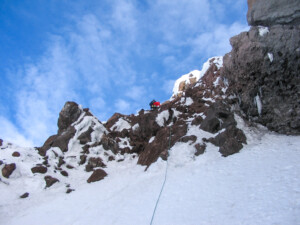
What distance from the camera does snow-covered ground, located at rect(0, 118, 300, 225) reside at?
9.14 meters

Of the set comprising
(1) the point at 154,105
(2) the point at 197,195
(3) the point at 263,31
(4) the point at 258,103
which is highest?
(1) the point at 154,105

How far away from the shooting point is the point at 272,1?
72.4 ft

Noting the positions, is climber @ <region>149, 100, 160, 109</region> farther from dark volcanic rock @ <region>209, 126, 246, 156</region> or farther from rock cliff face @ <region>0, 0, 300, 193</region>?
dark volcanic rock @ <region>209, 126, 246, 156</region>

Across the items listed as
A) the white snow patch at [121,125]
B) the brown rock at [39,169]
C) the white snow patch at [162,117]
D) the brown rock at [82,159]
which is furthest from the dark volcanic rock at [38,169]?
the white snow patch at [162,117]

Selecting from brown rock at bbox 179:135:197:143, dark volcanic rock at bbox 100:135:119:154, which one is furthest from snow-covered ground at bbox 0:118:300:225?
dark volcanic rock at bbox 100:135:119:154

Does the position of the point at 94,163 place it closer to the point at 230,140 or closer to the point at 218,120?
the point at 218,120

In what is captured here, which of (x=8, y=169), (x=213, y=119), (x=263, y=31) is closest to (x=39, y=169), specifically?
(x=8, y=169)

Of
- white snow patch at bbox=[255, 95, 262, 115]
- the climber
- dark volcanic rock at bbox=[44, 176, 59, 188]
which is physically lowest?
dark volcanic rock at bbox=[44, 176, 59, 188]

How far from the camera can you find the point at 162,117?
100ft

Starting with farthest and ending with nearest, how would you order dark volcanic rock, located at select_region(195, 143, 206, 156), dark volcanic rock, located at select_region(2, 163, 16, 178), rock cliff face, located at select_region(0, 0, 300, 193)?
dark volcanic rock, located at select_region(2, 163, 16, 178) < dark volcanic rock, located at select_region(195, 143, 206, 156) < rock cliff face, located at select_region(0, 0, 300, 193)

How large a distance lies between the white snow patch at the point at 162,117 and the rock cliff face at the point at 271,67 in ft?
36.1

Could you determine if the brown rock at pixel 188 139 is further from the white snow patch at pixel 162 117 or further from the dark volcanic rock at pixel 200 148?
the white snow patch at pixel 162 117

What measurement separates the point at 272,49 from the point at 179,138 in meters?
12.9

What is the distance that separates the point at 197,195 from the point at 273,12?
21493 mm
